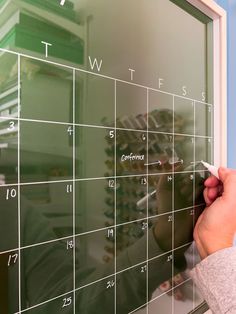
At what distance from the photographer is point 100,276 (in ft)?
1.30

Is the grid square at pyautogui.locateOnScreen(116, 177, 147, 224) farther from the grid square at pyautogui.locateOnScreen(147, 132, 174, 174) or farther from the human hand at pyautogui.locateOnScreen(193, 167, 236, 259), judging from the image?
the human hand at pyautogui.locateOnScreen(193, 167, 236, 259)

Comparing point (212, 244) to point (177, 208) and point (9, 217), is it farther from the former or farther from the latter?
point (9, 217)

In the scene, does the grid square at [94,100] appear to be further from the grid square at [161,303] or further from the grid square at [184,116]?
the grid square at [161,303]

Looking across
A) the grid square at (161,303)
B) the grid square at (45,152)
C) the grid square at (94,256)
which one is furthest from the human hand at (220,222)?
the grid square at (45,152)

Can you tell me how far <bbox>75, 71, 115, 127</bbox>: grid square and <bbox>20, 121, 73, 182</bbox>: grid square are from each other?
0.04m

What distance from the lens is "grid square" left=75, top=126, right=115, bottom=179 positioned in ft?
1.19

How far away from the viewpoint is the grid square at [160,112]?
0.47m

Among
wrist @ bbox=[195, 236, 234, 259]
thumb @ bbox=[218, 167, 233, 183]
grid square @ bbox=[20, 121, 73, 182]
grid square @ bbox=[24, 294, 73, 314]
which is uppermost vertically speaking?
grid square @ bbox=[20, 121, 73, 182]

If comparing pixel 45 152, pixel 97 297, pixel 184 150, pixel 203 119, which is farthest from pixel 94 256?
pixel 203 119

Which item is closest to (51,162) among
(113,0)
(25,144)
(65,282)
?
(25,144)

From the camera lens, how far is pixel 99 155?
0.39 metres

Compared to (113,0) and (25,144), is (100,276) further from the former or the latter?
(113,0)

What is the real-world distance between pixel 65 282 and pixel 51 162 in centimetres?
15

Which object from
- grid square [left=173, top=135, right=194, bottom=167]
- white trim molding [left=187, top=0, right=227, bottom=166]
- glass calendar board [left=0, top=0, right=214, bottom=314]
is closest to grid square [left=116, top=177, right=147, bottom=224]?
glass calendar board [left=0, top=0, right=214, bottom=314]
